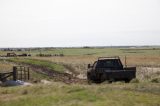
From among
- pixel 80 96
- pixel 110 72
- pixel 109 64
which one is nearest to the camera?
pixel 80 96

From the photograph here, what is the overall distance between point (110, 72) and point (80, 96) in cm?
713

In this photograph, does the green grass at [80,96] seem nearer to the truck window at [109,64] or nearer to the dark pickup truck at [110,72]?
the dark pickup truck at [110,72]

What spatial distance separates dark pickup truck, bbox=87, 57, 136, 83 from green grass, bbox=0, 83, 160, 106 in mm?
4141

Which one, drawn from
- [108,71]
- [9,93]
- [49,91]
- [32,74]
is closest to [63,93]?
[49,91]

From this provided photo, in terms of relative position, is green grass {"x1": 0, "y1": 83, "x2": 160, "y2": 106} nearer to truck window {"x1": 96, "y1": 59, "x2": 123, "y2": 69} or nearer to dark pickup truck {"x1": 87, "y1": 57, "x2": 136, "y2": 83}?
dark pickup truck {"x1": 87, "y1": 57, "x2": 136, "y2": 83}

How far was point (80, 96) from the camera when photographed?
48.8ft

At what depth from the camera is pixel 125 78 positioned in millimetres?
21984

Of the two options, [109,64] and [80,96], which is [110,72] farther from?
[80,96]

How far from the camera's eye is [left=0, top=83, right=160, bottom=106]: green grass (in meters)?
13.7

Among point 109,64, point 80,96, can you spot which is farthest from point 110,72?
point 80,96

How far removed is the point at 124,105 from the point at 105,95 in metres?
1.89

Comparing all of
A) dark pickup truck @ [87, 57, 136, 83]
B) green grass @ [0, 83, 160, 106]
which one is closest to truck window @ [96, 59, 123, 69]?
dark pickup truck @ [87, 57, 136, 83]

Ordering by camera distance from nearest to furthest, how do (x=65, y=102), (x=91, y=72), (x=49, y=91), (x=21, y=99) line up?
(x=65, y=102) < (x=21, y=99) < (x=49, y=91) < (x=91, y=72)

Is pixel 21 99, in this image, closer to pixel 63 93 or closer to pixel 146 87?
pixel 63 93
